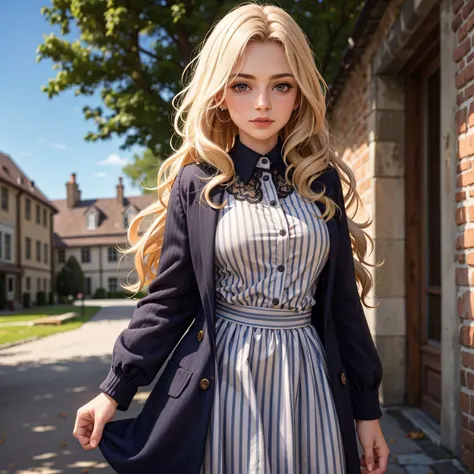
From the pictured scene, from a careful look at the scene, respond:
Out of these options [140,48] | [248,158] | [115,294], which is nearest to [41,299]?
[115,294]

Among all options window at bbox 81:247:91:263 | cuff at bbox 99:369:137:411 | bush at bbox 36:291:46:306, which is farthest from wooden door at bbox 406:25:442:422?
window at bbox 81:247:91:263

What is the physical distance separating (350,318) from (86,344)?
11812mm

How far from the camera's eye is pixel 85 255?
54.5 meters

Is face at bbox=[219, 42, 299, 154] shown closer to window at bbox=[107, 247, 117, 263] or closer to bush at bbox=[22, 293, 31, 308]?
bush at bbox=[22, 293, 31, 308]

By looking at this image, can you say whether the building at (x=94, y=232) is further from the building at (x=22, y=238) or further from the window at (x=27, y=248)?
the window at (x=27, y=248)

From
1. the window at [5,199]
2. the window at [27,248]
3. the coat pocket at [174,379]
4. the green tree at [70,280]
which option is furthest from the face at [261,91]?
the green tree at [70,280]

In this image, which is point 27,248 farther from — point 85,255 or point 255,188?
point 255,188

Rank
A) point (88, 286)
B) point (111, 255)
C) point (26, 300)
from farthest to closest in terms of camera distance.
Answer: point (111, 255), point (88, 286), point (26, 300)

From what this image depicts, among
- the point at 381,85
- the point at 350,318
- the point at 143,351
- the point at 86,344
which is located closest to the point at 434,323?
the point at 381,85

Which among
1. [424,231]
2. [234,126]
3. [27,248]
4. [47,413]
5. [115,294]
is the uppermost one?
[234,126]

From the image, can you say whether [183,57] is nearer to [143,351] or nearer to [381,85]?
[381,85]

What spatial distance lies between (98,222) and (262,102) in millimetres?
56449

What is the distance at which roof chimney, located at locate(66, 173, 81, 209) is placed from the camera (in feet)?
192

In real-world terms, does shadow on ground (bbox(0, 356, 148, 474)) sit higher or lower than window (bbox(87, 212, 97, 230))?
lower
